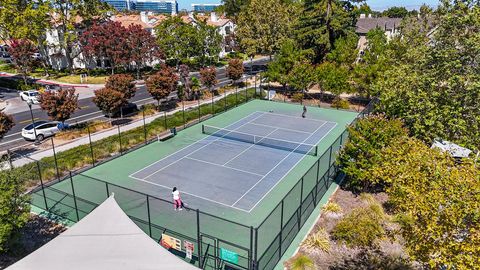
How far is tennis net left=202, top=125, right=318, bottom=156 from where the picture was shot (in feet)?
81.4

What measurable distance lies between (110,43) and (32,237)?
37661 millimetres

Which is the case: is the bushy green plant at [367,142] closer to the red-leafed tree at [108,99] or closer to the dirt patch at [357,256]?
the dirt patch at [357,256]

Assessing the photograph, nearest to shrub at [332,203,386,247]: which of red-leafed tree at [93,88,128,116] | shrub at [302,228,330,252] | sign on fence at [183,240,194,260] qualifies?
shrub at [302,228,330,252]

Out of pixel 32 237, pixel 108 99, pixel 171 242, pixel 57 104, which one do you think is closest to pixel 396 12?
pixel 108 99

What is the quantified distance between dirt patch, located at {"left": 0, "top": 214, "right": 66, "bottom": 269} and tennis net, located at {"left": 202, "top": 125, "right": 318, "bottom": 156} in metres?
14.2

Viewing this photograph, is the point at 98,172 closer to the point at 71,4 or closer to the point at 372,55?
the point at 372,55

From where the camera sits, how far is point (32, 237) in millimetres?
14883

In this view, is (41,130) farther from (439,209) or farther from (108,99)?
(439,209)

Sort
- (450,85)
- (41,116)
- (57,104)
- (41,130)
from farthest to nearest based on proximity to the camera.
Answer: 1. (41,116)
2. (41,130)
3. (57,104)
4. (450,85)

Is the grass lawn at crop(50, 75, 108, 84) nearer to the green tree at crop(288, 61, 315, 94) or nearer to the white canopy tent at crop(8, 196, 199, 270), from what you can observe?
the green tree at crop(288, 61, 315, 94)

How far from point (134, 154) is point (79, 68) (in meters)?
39.9

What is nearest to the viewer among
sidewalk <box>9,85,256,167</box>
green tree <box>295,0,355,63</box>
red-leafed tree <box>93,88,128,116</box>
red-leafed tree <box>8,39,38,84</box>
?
sidewalk <box>9,85,256,167</box>

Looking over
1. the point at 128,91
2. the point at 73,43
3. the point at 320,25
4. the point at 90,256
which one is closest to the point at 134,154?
the point at 128,91

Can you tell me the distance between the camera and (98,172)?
21.1m
